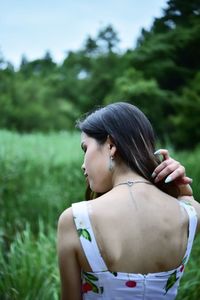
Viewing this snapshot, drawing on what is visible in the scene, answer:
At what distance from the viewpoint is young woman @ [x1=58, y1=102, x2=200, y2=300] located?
1090 mm

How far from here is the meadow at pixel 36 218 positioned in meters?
2.43

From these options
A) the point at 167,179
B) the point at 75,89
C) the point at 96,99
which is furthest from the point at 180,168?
the point at 75,89

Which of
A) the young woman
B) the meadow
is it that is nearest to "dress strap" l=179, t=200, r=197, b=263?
the young woman

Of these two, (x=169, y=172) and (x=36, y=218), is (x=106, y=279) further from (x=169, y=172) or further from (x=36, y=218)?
(x=36, y=218)

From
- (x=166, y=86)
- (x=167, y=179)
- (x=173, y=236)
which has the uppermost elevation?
(x=166, y=86)

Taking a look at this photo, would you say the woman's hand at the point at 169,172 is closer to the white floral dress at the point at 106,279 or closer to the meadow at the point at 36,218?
the white floral dress at the point at 106,279

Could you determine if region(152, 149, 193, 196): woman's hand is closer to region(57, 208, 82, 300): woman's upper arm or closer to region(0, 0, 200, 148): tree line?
region(57, 208, 82, 300): woman's upper arm

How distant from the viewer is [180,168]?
4.17 feet

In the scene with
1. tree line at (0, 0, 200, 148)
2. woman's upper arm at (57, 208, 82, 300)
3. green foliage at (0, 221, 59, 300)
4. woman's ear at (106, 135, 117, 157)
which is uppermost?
tree line at (0, 0, 200, 148)

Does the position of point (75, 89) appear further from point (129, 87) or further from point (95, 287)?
point (95, 287)

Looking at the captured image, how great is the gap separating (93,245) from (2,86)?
13.5 metres

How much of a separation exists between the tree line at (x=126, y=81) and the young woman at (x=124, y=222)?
2.53 m

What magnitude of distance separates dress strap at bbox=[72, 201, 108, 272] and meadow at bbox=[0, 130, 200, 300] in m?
1.26

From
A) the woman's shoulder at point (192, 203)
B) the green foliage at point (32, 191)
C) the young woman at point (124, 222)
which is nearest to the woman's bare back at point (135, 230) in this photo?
the young woman at point (124, 222)
